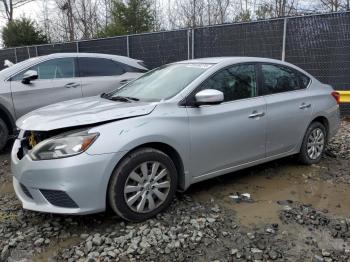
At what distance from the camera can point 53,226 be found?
372 centimetres

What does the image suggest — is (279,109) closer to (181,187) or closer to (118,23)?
(181,187)

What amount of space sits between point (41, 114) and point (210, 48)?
23.0 feet

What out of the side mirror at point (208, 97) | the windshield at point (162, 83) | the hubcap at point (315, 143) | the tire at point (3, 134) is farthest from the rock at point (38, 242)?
the hubcap at point (315, 143)

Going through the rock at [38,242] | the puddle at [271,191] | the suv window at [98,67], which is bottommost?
the puddle at [271,191]

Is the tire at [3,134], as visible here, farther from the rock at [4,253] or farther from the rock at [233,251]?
the rock at [233,251]

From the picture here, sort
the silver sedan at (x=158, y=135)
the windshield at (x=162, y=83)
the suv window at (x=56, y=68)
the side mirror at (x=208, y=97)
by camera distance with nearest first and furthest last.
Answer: the silver sedan at (x=158, y=135), the side mirror at (x=208, y=97), the windshield at (x=162, y=83), the suv window at (x=56, y=68)

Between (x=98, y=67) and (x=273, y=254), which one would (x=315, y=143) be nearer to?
(x=273, y=254)

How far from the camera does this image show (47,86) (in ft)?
22.4

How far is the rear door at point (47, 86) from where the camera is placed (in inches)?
258

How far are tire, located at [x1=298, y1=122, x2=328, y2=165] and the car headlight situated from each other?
3.20 meters

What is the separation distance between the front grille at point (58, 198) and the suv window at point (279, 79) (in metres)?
2.72

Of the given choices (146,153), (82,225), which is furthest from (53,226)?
(146,153)

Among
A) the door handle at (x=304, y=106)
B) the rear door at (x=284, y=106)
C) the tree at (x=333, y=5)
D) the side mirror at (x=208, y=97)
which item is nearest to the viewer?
the side mirror at (x=208, y=97)

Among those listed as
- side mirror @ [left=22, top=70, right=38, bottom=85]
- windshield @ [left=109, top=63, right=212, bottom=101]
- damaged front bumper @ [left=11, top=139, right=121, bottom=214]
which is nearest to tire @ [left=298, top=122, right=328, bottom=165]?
windshield @ [left=109, top=63, right=212, bottom=101]
